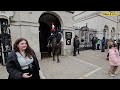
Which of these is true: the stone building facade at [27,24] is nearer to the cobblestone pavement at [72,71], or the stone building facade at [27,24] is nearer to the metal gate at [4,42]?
the metal gate at [4,42]

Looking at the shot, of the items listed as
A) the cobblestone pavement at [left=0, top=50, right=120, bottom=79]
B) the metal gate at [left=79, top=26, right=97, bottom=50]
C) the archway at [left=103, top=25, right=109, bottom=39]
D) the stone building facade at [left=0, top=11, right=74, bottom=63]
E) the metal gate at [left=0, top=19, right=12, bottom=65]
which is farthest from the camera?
the archway at [left=103, top=25, right=109, bottom=39]

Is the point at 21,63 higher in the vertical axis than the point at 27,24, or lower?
lower

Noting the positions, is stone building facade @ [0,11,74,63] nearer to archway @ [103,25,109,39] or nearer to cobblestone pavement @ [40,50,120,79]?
cobblestone pavement @ [40,50,120,79]

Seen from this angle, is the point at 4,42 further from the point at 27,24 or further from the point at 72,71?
the point at 72,71

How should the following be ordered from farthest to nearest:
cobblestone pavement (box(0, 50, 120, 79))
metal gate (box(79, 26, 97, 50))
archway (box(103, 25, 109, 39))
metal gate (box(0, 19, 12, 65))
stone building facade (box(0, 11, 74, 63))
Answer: archway (box(103, 25, 109, 39)) < metal gate (box(79, 26, 97, 50)) < stone building facade (box(0, 11, 74, 63)) < metal gate (box(0, 19, 12, 65)) < cobblestone pavement (box(0, 50, 120, 79))

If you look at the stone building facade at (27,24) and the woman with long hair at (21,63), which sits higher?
the stone building facade at (27,24)

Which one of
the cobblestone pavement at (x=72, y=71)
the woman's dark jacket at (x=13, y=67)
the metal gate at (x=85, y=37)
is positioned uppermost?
the metal gate at (x=85, y=37)

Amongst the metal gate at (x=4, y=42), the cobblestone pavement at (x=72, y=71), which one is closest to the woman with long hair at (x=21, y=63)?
the cobblestone pavement at (x=72, y=71)

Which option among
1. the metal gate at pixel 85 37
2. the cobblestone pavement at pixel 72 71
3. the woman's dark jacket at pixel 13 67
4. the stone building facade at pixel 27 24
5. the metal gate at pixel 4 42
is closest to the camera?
the woman's dark jacket at pixel 13 67

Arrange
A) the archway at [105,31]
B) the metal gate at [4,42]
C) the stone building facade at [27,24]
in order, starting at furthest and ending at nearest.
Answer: the archway at [105,31], the stone building facade at [27,24], the metal gate at [4,42]

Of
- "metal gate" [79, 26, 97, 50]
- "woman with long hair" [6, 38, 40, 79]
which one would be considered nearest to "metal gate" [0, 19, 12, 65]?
"woman with long hair" [6, 38, 40, 79]

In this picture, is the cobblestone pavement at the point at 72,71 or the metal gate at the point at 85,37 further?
the metal gate at the point at 85,37

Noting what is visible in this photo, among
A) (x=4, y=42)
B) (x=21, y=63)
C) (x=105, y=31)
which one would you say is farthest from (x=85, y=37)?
(x=21, y=63)
